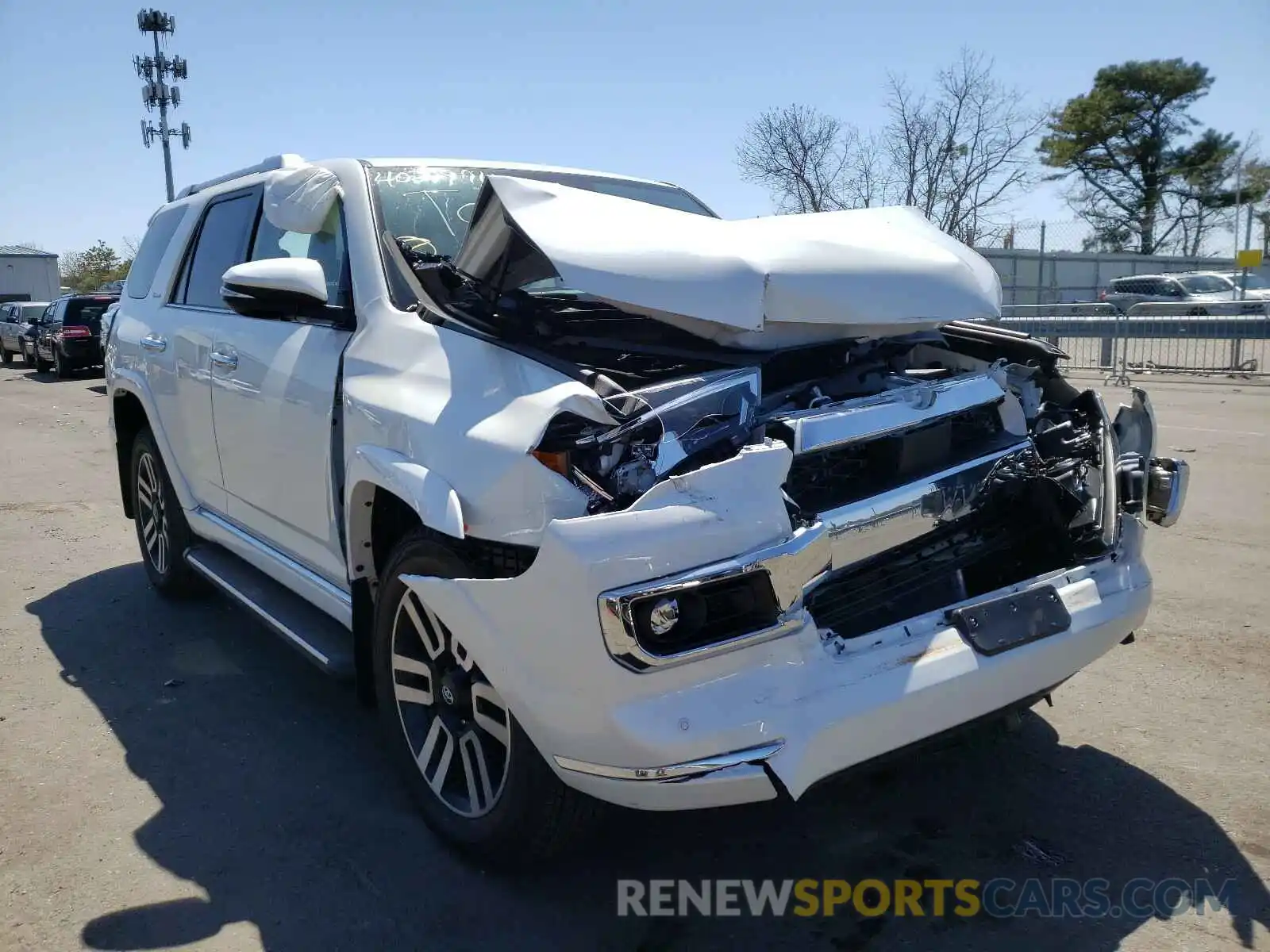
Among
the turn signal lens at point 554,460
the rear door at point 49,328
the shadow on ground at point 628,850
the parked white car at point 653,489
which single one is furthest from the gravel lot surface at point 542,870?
the rear door at point 49,328

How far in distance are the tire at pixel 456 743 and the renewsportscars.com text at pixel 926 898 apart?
35 centimetres

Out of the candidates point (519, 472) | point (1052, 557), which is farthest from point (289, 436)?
point (1052, 557)

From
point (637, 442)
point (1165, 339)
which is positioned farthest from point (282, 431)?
point (1165, 339)

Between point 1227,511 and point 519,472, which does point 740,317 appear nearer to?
point 519,472

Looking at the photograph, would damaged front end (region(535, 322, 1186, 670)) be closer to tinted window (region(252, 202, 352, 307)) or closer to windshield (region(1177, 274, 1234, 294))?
tinted window (region(252, 202, 352, 307))

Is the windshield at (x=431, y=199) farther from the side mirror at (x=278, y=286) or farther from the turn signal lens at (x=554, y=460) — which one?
the turn signal lens at (x=554, y=460)

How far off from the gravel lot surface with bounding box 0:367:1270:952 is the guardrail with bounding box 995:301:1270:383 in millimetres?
12313

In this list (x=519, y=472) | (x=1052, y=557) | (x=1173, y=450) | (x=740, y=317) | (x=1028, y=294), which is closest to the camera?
(x=519, y=472)

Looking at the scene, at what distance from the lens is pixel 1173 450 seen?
8.77m

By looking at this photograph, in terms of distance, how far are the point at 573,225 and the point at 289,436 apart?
1.38 m

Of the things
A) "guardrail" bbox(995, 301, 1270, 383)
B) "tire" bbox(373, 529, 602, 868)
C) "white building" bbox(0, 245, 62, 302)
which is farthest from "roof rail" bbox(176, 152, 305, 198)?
"white building" bbox(0, 245, 62, 302)

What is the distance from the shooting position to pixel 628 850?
118 inches

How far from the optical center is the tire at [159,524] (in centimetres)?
525

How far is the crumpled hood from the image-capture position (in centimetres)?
267
